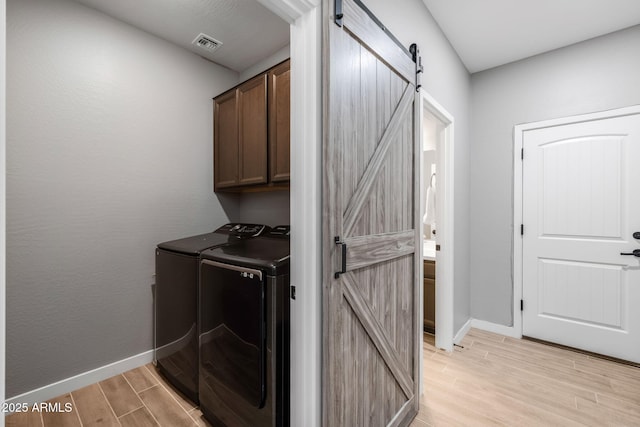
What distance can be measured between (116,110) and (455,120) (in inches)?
113

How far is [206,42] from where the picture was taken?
236 cm

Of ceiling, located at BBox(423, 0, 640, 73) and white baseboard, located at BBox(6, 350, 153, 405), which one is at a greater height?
ceiling, located at BBox(423, 0, 640, 73)

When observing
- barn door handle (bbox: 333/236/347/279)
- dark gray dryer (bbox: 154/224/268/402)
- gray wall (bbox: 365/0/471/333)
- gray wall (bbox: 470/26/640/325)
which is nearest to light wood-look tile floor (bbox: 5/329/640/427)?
dark gray dryer (bbox: 154/224/268/402)

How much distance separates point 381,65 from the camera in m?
1.42

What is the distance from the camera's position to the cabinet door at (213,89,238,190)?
2.48m

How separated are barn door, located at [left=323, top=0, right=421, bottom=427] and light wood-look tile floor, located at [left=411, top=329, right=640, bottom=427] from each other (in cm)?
Result: 32

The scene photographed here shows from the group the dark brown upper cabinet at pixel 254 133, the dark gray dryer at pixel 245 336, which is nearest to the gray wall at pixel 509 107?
the dark brown upper cabinet at pixel 254 133

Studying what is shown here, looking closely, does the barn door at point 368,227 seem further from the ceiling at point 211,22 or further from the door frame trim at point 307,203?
the ceiling at point 211,22

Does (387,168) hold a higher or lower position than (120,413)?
higher

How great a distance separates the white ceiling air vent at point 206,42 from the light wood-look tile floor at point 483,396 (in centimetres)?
274

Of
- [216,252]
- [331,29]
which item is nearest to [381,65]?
[331,29]

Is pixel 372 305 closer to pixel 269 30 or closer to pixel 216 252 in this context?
pixel 216 252

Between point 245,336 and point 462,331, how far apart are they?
7.73ft

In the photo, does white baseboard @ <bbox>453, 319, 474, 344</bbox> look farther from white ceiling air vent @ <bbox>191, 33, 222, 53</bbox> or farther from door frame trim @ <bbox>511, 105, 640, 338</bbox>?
white ceiling air vent @ <bbox>191, 33, 222, 53</bbox>
